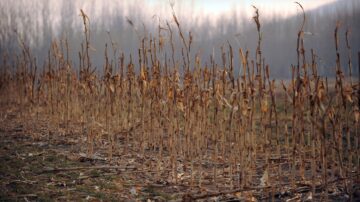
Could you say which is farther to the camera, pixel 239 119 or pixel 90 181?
pixel 90 181

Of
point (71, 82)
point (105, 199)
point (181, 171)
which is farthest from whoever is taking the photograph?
point (71, 82)

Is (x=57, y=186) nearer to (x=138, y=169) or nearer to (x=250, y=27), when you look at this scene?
(x=138, y=169)

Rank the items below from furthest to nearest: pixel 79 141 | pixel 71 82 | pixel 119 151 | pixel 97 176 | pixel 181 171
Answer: pixel 71 82, pixel 79 141, pixel 119 151, pixel 181 171, pixel 97 176

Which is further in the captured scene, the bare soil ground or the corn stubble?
the bare soil ground

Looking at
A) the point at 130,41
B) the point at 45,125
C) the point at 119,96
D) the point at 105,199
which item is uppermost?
the point at 130,41

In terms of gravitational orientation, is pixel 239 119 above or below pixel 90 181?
above

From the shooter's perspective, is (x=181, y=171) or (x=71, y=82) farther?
(x=71, y=82)

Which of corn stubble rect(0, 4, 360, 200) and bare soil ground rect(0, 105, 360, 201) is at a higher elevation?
corn stubble rect(0, 4, 360, 200)

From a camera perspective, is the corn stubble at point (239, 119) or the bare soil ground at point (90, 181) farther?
the bare soil ground at point (90, 181)

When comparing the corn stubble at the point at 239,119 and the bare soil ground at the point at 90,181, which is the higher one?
the corn stubble at the point at 239,119

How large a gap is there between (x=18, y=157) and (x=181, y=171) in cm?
178

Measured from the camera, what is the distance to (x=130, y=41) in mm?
48094

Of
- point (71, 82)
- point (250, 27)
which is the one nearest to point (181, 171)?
point (71, 82)

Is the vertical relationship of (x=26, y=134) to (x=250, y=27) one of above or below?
below
